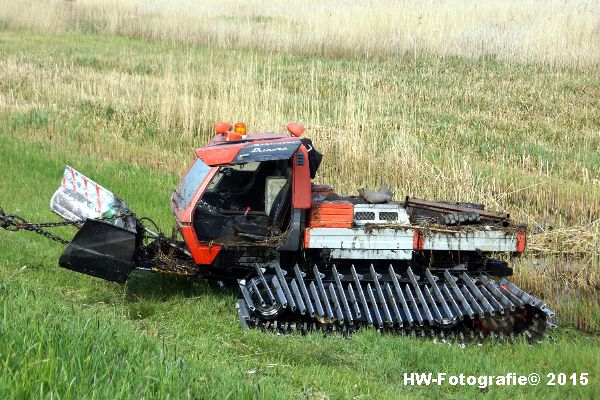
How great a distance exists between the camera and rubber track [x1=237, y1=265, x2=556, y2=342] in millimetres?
7980

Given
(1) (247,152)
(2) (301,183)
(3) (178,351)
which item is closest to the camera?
(3) (178,351)

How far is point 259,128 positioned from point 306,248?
7015 millimetres

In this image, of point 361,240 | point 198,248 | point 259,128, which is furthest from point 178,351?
point 259,128

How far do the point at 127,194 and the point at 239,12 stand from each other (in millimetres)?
21803

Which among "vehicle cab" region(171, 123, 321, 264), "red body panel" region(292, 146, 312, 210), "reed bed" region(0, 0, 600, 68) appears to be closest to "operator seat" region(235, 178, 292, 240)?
"vehicle cab" region(171, 123, 321, 264)

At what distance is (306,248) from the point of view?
8.31m

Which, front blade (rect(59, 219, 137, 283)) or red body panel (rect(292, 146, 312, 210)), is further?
red body panel (rect(292, 146, 312, 210))

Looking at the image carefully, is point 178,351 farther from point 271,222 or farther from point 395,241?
point 395,241

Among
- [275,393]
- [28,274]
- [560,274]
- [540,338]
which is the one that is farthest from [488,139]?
[275,393]

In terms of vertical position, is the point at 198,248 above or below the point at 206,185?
below

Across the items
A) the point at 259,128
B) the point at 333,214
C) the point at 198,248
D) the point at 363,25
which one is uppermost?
the point at 363,25

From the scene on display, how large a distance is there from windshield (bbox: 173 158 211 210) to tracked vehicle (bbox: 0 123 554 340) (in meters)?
0.02

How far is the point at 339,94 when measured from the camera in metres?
19.3

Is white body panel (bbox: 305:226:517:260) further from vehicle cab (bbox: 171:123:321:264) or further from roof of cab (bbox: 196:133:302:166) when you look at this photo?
roof of cab (bbox: 196:133:302:166)
